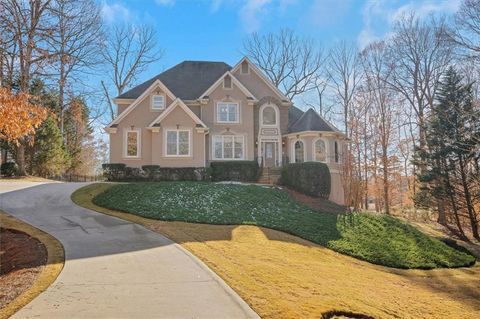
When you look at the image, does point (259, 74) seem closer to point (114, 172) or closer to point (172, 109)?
point (172, 109)

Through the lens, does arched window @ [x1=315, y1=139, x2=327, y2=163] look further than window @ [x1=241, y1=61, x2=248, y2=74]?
No

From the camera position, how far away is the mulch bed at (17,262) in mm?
5754

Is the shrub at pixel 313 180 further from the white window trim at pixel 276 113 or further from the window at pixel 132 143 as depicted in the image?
the window at pixel 132 143

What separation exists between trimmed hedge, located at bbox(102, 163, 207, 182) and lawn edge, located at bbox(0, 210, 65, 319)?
9353 mm

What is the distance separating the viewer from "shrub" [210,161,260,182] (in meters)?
22.0

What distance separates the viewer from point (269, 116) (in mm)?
25078

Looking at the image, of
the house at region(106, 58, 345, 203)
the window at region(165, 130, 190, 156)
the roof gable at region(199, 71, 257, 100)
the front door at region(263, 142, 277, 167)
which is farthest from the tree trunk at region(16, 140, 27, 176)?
the front door at region(263, 142, 277, 167)

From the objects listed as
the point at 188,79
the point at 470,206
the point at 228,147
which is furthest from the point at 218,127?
the point at 470,206

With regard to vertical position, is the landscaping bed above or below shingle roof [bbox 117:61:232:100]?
below

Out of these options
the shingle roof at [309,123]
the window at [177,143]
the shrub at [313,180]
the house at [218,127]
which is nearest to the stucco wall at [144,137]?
the house at [218,127]

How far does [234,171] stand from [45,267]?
15.7m

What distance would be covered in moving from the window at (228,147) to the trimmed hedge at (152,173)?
2.85m

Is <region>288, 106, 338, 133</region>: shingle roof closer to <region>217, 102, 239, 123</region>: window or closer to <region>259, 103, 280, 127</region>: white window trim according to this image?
<region>259, 103, 280, 127</region>: white window trim

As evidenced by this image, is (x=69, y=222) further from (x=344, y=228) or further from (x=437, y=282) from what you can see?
(x=437, y=282)
